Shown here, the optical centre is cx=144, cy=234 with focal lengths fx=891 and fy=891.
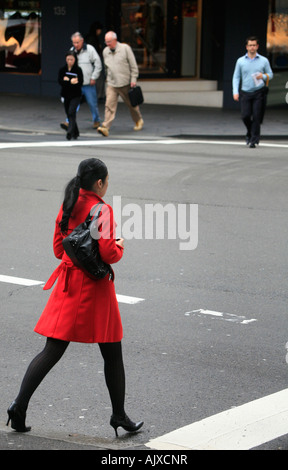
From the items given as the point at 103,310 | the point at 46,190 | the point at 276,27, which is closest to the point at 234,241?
the point at 46,190

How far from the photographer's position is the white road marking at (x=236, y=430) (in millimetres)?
4747

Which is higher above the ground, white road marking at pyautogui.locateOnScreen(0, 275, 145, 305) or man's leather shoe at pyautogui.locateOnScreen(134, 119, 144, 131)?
white road marking at pyautogui.locateOnScreen(0, 275, 145, 305)

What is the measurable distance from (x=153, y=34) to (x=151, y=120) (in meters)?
6.07

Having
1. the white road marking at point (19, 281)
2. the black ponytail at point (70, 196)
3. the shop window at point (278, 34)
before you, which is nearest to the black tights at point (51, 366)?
the black ponytail at point (70, 196)

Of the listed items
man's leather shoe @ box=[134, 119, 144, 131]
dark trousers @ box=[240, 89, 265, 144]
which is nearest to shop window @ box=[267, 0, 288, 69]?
man's leather shoe @ box=[134, 119, 144, 131]

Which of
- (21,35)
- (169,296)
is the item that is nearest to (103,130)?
(21,35)

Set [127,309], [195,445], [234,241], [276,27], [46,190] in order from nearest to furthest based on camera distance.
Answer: [195,445], [127,309], [234,241], [46,190], [276,27]

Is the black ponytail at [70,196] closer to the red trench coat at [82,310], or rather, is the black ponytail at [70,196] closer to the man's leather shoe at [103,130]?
the red trench coat at [82,310]

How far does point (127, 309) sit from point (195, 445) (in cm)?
273

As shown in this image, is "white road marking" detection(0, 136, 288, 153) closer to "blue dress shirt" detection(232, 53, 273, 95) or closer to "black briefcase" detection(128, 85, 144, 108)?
"black briefcase" detection(128, 85, 144, 108)

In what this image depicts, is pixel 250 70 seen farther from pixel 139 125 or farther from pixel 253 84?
pixel 139 125

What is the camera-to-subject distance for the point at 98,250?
15.8ft

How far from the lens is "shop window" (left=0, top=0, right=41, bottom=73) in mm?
26016
